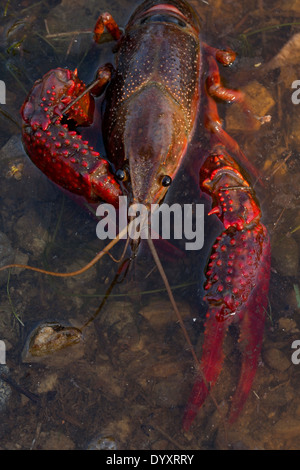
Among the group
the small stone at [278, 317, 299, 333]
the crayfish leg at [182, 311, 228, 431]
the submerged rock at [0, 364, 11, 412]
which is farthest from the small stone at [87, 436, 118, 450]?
the small stone at [278, 317, 299, 333]

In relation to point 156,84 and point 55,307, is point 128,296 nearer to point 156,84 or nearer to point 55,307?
point 55,307

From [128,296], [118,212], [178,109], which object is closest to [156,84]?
[178,109]

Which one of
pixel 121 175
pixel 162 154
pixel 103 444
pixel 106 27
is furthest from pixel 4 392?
pixel 106 27

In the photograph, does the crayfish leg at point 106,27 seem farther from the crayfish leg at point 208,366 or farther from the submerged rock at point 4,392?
the submerged rock at point 4,392

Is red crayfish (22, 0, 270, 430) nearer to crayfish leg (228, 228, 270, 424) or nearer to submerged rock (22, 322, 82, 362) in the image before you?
crayfish leg (228, 228, 270, 424)

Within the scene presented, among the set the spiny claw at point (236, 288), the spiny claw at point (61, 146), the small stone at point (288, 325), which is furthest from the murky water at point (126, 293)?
the spiny claw at point (61, 146)

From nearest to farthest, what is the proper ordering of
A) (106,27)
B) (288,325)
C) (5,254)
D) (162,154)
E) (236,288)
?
(236,288) < (162,154) < (288,325) < (5,254) < (106,27)

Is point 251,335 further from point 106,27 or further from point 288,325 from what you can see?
point 106,27
